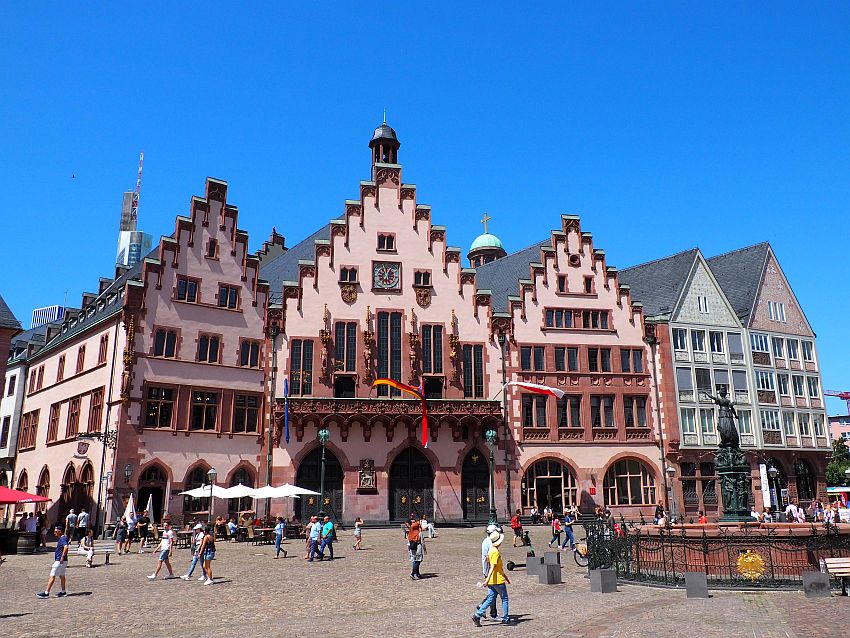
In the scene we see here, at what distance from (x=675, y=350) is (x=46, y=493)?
1758 inches

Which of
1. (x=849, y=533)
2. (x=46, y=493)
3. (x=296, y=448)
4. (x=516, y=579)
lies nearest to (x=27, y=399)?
(x=46, y=493)

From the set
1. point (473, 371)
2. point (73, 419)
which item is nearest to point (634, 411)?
point (473, 371)

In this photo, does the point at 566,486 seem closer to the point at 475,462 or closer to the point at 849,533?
the point at 475,462

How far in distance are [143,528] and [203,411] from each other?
422 inches

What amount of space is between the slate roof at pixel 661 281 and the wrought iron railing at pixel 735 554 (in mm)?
35846

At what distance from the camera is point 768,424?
5669 centimetres

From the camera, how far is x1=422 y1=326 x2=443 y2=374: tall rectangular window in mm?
50500

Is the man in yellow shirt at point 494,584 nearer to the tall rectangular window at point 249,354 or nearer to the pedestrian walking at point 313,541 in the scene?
the pedestrian walking at point 313,541

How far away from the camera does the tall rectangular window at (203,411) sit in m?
45.7

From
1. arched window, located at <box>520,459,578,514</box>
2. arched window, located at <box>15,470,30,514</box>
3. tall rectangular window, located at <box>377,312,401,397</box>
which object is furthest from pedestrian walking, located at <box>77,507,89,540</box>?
arched window, located at <box>520,459,578,514</box>

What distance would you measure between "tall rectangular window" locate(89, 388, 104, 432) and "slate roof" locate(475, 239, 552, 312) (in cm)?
2777

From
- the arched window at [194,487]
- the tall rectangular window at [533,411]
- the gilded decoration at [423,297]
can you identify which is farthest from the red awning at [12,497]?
the tall rectangular window at [533,411]

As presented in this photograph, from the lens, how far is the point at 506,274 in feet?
207

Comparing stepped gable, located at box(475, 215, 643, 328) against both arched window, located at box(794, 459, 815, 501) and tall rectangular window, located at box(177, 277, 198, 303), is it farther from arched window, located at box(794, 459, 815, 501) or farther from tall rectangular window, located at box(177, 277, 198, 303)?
tall rectangular window, located at box(177, 277, 198, 303)
